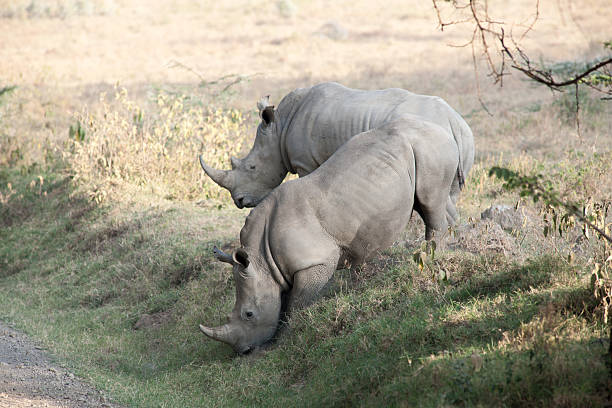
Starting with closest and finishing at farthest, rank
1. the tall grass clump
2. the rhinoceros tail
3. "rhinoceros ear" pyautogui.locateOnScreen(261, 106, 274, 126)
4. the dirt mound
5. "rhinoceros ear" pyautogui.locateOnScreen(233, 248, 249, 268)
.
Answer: "rhinoceros ear" pyautogui.locateOnScreen(233, 248, 249, 268) < the dirt mound < the rhinoceros tail < "rhinoceros ear" pyautogui.locateOnScreen(261, 106, 274, 126) < the tall grass clump

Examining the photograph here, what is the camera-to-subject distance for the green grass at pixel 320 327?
457 cm

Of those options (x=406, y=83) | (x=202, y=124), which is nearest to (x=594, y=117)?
(x=406, y=83)

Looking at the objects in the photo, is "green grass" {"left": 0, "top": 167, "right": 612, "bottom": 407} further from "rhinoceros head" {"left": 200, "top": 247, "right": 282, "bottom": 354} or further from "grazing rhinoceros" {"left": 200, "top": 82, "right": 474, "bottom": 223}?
"grazing rhinoceros" {"left": 200, "top": 82, "right": 474, "bottom": 223}

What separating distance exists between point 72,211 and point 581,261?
7.98 meters

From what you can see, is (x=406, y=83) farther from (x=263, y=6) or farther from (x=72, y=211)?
(x=263, y=6)

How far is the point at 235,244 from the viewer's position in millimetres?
8820

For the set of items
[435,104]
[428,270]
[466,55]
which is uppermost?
[435,104]

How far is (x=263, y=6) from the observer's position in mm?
35594

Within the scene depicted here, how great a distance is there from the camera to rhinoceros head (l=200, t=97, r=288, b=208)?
854 cm

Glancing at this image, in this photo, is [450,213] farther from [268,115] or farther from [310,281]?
[268,115]

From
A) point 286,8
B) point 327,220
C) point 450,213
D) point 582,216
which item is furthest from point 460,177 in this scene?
point 286,8

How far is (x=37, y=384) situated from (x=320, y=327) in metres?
2.35

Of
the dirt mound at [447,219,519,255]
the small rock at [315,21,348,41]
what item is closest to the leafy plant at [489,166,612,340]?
the dirt mound at [447,219,519,255]

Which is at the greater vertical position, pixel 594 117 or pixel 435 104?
pixel 435 104
